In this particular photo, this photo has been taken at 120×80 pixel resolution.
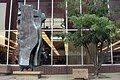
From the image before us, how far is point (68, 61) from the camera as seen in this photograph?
24906 mm

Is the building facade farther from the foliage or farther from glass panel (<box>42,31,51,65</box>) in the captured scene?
the foliage

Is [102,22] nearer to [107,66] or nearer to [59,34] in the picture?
[59,34]

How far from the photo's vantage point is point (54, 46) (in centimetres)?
2511

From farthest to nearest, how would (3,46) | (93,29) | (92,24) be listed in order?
(3,46) < (92,24) < (93,29)

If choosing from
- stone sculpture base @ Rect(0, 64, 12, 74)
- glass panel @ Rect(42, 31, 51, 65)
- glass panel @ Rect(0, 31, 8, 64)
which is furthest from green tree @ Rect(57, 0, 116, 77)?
glass panel @ Rect(0, 31, 8, 64)

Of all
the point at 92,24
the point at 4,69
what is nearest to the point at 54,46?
the point at 4,69

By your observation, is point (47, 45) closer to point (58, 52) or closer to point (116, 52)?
point (58, 52)

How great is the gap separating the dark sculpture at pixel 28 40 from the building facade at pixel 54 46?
6015mm

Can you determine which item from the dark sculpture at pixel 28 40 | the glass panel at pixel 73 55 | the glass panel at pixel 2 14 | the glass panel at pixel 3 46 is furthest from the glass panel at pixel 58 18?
the dark sculpture at pixel 28 40

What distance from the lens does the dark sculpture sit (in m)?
18.0

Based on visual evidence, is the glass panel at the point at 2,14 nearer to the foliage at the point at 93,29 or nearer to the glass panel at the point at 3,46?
the glass panel at the point at 3,46

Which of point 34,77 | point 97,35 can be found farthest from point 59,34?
point 34,77

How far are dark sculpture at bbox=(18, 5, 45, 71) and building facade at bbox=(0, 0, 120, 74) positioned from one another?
6.01 metres

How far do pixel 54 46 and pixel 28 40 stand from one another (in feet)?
23.0
